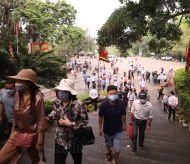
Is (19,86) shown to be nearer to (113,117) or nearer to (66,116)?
(66,116)

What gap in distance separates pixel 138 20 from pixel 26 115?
6615 millimetres

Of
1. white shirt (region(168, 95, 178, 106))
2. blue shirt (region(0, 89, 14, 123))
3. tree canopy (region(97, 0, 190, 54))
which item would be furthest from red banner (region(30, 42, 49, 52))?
white shirt (region(168, 95, 178, 106))

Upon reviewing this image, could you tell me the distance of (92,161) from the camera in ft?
12.5

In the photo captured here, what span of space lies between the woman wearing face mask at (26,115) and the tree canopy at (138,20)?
19.8ft

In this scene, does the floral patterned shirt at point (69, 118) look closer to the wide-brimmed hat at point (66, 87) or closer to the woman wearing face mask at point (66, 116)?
the woman wearing face mask at point (66, 116)

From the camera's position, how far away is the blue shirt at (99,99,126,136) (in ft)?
12.0

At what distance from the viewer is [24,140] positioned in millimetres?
2594

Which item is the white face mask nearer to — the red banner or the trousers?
the trousers

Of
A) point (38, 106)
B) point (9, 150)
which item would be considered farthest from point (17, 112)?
point (9, 150)

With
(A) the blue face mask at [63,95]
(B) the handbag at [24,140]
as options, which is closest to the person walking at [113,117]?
(A) the blue face mask at [63,95]

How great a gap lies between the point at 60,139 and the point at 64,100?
0.54 metres

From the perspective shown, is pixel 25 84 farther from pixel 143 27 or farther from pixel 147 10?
pixel 147 10

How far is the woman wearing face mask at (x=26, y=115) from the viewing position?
2574 millimetres

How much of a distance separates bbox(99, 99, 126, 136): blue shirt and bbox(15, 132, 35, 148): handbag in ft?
4.86
